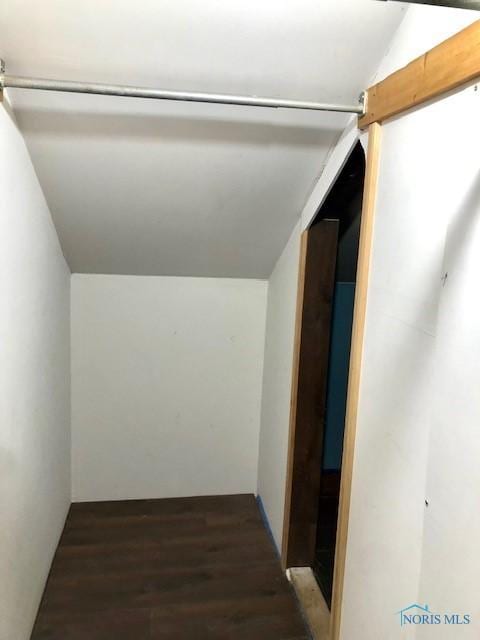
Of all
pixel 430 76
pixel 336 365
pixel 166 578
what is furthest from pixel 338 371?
pixel 430 76

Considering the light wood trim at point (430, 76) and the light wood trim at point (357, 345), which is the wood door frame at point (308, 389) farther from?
the light wood trim at point (430, 76)

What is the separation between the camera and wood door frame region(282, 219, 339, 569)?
217cm

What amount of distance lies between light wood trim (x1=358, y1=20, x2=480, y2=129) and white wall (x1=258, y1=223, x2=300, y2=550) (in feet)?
3.09

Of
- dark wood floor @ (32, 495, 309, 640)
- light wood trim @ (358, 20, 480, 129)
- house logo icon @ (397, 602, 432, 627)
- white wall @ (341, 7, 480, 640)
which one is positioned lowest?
dark wood floor @ (32, 495, 309, 640)

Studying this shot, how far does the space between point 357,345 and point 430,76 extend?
2.47 ft

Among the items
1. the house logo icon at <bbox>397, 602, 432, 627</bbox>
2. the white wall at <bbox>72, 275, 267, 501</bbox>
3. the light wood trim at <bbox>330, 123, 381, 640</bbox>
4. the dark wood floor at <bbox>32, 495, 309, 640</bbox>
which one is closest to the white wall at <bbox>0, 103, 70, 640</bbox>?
the dark wood floor at <bbox>32, 495, 309, 640</bbox>

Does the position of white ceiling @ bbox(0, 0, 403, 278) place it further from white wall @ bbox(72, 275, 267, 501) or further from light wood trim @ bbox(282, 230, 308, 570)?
white wall @ bbox(72, 275, 267, 501)

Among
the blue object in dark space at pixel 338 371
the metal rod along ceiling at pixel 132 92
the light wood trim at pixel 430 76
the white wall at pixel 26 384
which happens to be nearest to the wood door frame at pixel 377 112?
the light wood trim at pixel 430 76

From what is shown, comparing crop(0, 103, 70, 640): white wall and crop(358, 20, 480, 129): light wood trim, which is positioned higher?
crop(358, 20, 480, 129): light wood trim

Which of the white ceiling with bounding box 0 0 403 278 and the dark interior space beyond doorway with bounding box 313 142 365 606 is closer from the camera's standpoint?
the white ceiling with bounding box 0 0 403 278

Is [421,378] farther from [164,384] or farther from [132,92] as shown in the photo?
[164,384]

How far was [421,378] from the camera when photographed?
1.13 meters

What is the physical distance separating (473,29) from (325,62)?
560 millimetres

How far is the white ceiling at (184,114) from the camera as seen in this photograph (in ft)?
4.29
